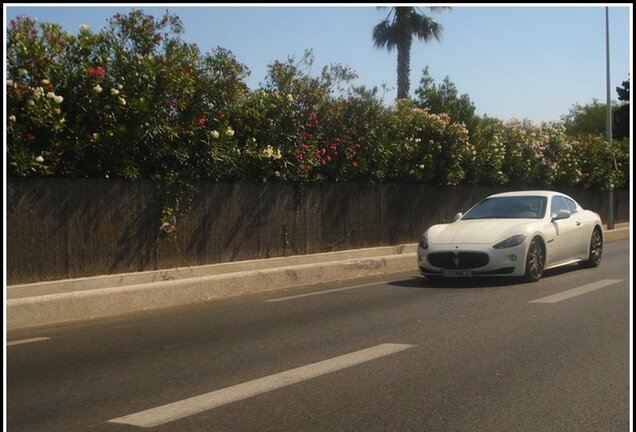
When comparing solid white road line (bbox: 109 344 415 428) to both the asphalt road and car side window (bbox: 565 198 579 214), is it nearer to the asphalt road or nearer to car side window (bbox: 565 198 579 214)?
the asphalt road

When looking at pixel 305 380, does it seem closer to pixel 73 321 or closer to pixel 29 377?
pixel 29 377

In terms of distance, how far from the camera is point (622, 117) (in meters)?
61.3

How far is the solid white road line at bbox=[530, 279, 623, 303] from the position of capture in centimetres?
1061

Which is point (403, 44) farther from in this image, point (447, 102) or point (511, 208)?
point (511, 208)

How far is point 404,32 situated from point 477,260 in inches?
838

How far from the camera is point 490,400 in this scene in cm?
565

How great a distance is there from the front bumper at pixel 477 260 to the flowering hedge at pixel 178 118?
409 centimetres

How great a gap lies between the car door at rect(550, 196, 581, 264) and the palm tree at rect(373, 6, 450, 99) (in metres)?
18.2

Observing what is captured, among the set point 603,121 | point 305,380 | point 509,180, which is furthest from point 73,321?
point 603,121

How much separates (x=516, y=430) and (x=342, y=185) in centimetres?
1252

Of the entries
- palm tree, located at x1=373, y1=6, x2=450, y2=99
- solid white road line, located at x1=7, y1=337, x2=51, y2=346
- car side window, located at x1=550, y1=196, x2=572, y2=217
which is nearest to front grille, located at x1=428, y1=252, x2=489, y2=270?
car side window, located at x1=550, y1=196, x2=572, y2=217

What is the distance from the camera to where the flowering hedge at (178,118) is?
1118cm

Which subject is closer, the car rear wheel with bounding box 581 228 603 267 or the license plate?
the license plate

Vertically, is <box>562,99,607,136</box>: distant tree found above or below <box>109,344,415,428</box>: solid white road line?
above
